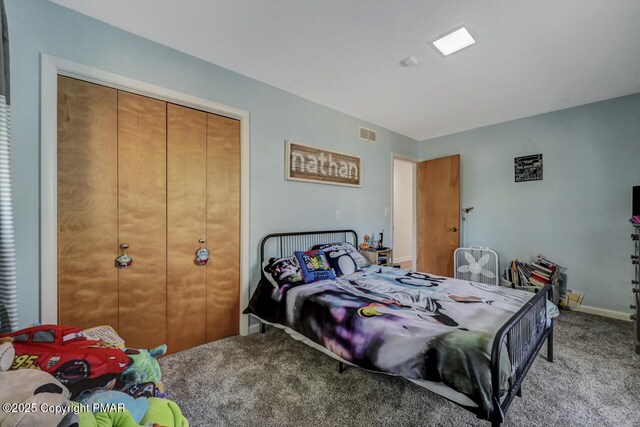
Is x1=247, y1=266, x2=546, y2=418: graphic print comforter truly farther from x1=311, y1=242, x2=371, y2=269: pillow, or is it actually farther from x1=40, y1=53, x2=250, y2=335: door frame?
x1=40, y1=53, x2=250, y2=335: door frame

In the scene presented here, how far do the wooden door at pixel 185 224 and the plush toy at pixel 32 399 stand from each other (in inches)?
63.1

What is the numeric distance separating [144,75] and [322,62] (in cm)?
153

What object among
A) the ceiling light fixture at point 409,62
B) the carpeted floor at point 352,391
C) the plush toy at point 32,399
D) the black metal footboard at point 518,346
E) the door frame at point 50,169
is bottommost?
the carpeted floor at point 352,391

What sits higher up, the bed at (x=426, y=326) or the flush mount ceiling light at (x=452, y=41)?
the flush mount ceiling light at (x=452, y=41)

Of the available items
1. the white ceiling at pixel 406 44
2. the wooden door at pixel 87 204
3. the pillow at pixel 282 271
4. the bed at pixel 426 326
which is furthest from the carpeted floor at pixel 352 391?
the white ceiling at pixel 406 44

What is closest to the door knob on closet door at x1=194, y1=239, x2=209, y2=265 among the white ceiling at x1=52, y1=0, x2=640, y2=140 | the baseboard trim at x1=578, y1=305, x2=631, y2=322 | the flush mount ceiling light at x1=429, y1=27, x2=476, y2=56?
the white ceiling at x1=52, y1=0, x2=640, y2=140

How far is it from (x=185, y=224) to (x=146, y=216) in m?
0.31

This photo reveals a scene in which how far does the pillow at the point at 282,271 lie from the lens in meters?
2.52

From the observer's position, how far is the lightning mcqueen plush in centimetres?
98

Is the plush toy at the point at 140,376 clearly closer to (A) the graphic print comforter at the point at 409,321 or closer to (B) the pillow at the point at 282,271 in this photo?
(A) the graphic print comforter at the point at 409,321

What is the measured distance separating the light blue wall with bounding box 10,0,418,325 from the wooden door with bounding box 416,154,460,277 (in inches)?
29.1

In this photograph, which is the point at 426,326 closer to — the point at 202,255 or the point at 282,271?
the point at 282,271

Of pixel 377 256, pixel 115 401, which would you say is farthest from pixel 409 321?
pixel 377 256

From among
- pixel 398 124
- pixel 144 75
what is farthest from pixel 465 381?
pixel 398 124
